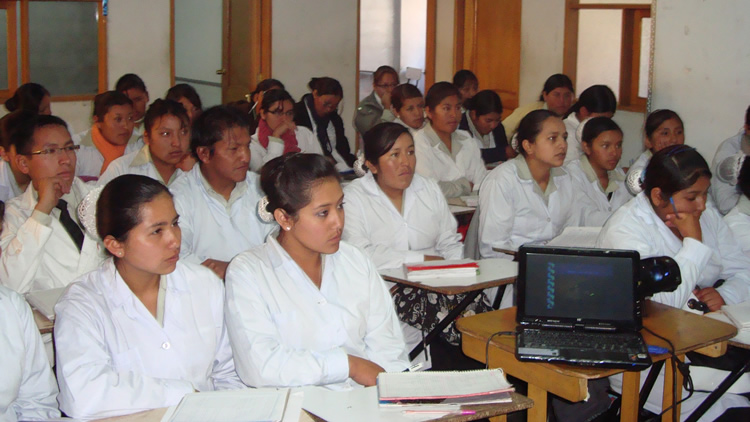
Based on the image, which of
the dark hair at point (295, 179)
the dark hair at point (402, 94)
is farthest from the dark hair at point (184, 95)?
the dark hair at point (295, 179)

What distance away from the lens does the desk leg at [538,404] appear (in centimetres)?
231

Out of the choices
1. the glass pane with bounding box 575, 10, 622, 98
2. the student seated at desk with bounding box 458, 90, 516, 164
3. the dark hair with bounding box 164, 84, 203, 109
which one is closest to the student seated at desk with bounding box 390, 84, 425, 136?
the student seated at desk with bounding box 458, 90, 516, 164

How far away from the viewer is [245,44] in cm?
809

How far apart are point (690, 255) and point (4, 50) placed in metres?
6.04

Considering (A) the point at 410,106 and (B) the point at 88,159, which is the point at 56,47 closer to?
(B) the point at 88,159

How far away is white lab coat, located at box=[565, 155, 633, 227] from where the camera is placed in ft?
14.6

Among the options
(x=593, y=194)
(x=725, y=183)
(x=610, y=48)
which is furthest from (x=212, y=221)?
(x=610, y=48)

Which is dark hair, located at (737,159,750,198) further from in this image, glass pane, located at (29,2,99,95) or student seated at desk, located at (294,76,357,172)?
glass pane, located at (29,2,99,95)

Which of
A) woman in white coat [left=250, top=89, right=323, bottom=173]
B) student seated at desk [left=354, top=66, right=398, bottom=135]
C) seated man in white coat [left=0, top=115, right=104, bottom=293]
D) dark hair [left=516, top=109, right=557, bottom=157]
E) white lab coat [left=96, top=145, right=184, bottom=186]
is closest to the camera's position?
seated man in white coat [left=0, top=115, right=104, bottom=293]

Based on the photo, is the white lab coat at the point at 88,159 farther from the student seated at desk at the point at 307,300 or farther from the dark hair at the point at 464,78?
the dark hair at the point at 464,78

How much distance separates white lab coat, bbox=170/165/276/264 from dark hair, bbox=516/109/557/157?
5.23 ft

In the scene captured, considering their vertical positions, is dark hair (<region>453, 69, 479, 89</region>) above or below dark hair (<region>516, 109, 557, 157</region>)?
above

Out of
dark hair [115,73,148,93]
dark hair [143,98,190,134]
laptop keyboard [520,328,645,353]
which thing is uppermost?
dark hair [115,73,148,93]

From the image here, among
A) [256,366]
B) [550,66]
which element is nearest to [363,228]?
[256,366]
